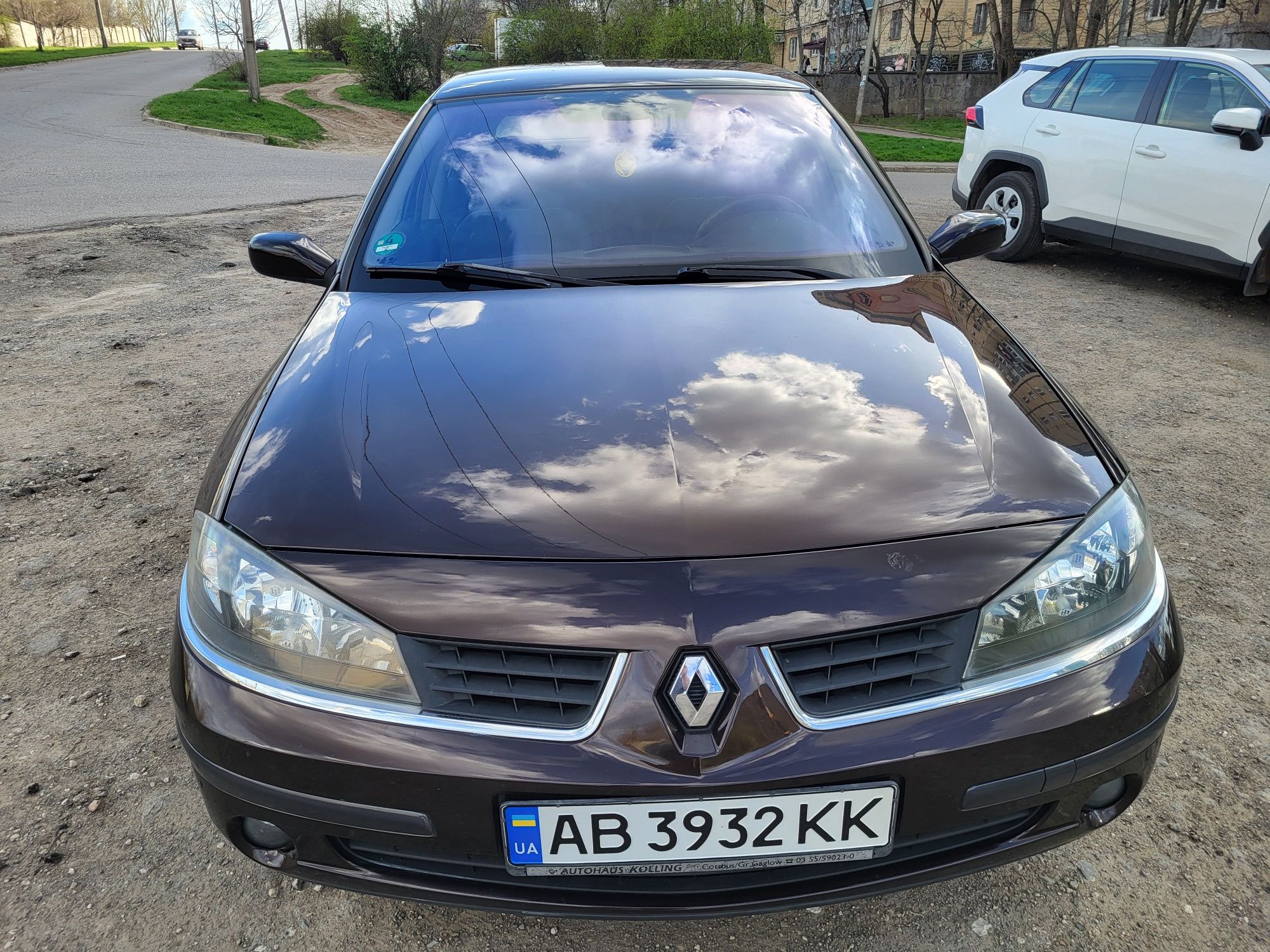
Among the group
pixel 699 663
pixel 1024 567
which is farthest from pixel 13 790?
pixel 1024 567

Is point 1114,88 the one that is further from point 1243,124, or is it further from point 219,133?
point 219,133

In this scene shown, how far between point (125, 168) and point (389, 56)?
18.5 metres

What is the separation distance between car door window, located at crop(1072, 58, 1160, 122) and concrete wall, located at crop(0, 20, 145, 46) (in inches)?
2245

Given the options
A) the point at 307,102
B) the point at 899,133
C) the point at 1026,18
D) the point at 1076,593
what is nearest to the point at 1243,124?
the point at 1076,593

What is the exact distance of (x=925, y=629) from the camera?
4.44 feet

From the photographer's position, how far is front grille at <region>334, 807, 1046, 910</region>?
136 centimetres

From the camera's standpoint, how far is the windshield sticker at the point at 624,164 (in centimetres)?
253

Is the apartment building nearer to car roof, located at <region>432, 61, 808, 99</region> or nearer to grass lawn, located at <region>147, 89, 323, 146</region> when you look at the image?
grass lawn, located at <region>147, 89, 323, 146</region>

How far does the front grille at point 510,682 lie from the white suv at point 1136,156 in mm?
5962

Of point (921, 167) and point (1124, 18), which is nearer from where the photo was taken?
point (921, 167)

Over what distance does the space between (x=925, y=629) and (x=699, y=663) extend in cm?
35

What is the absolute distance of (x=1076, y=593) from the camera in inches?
56.6

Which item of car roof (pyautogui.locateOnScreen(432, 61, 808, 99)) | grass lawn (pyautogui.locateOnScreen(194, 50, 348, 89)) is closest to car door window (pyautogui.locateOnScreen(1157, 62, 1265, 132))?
car roof (pyautogui.locateOnScreen(432, 61, 808, 99))

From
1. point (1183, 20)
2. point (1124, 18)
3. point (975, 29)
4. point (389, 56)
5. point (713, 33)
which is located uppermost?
point (975, 29)
